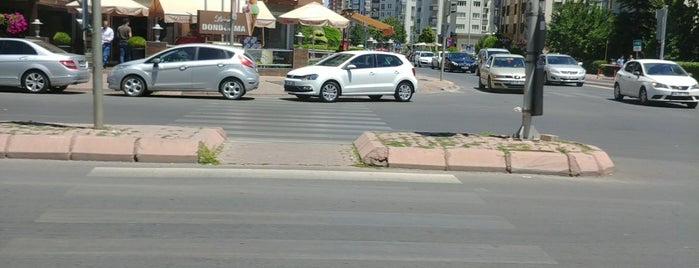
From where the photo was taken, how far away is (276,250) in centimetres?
540

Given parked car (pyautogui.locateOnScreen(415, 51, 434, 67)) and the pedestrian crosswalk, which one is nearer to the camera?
the pedestrian crosswalk

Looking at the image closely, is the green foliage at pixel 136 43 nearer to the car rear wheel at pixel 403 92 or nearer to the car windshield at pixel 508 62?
the car rear wheel at pixel 403 92

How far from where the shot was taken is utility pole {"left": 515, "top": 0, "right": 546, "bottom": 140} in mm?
10266

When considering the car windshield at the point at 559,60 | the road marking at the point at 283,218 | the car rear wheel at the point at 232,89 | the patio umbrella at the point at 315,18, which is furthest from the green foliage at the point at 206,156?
the car windshield at the point at 559,60

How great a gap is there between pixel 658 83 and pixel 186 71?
48.2 ft

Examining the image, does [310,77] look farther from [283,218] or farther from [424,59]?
[424,59]

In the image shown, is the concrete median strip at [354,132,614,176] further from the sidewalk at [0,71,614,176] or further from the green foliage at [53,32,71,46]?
the green foliage at [53,32,71,46]

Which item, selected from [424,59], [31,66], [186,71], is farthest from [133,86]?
[424,59]

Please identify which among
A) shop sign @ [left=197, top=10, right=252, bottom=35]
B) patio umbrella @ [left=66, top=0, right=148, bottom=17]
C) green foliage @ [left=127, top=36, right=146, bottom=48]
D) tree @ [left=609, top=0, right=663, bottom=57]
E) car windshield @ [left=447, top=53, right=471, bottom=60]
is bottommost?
car windshield @ [left=447, top=53, right=471, bottom=60]

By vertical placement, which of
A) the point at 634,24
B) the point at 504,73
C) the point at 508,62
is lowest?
the point at 504,73

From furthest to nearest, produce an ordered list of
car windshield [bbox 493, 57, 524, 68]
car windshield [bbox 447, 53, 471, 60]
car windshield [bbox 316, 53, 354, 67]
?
1. car windshield [bbox 447, 53, 471, 60]
2. car windshield [bbox 493, 57, 524, 68]
3. car windshield [bbox 316, 53, 354, 67]

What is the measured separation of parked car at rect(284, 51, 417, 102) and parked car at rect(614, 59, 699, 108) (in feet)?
26.3

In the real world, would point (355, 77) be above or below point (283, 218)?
above

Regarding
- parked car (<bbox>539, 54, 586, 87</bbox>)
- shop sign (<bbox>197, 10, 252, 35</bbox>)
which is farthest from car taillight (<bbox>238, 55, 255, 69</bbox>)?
parked car (<bbox>539, 54, 586, 87</bbox>)
